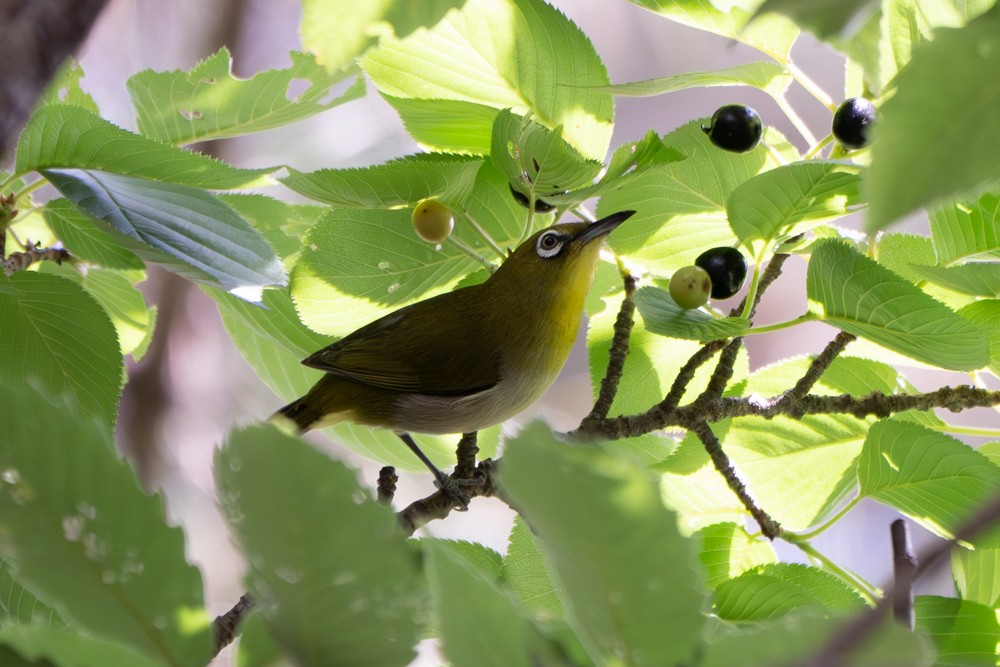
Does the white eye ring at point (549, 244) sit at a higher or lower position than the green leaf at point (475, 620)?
Result: higher

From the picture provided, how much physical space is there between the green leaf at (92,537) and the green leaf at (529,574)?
1.83 feet

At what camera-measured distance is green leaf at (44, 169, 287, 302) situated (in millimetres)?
641

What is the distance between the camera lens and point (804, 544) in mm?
854

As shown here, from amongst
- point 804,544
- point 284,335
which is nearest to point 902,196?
point 804,544

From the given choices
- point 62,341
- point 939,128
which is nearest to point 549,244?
point 62,341

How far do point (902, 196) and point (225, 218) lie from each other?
590 millimetres

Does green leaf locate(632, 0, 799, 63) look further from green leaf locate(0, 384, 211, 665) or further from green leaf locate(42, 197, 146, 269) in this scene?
green leaf locate(0, 384, 211, 665)

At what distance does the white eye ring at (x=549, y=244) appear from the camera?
1.30 m

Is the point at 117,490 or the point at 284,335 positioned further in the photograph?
the point at 284,335

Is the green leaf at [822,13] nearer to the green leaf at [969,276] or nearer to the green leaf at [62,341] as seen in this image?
the green leaf at [969,276]

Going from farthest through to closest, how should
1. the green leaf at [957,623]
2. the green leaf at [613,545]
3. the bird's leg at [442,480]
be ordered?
1. the bird's leg at [442,480]
2. the green leaf at [957,623]
3. the green leaf at [613,545]

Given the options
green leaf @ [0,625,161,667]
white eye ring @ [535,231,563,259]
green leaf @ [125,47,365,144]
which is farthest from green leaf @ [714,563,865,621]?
white eye ring @ [535,231,563,259]

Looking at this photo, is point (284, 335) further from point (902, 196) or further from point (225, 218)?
point (902, 196)

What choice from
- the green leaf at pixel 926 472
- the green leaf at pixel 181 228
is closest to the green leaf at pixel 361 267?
the green leaf at pixel 181 228
